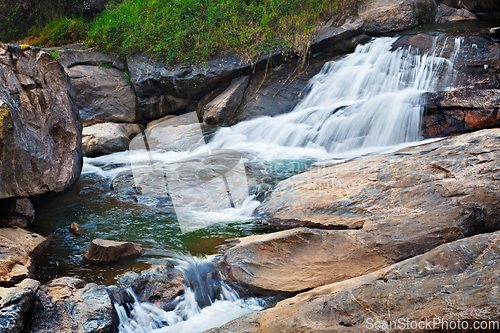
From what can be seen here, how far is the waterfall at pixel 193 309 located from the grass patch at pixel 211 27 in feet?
22.8

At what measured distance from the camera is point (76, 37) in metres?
10.7

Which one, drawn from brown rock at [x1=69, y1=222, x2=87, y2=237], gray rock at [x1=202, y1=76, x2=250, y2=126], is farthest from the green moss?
gray rock at [x1=202, y1=76, x2=250, y2=126]

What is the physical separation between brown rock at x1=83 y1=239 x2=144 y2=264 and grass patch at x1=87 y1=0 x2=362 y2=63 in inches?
262

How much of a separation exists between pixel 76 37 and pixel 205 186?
329 inches

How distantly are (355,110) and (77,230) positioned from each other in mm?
5663

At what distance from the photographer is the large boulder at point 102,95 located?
30.0ft

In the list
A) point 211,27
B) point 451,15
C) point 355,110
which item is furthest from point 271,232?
point 451,15

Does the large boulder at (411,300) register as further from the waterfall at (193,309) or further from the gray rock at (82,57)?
the gray rock at (82,57)

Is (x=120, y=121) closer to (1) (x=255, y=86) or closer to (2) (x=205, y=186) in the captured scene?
(1) (x=255, y=86)

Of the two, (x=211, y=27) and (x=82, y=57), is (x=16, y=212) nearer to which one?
(x=82, y=57)

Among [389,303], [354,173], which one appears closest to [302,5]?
[354,173]

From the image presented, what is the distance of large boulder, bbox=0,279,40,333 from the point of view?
243 cm

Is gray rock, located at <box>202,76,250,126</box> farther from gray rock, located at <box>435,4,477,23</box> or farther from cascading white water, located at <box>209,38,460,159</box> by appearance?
gray rock, located at <box>435,4,477,23</box>

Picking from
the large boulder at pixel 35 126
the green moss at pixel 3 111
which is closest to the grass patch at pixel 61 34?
the large boulder at pixel 35 126
